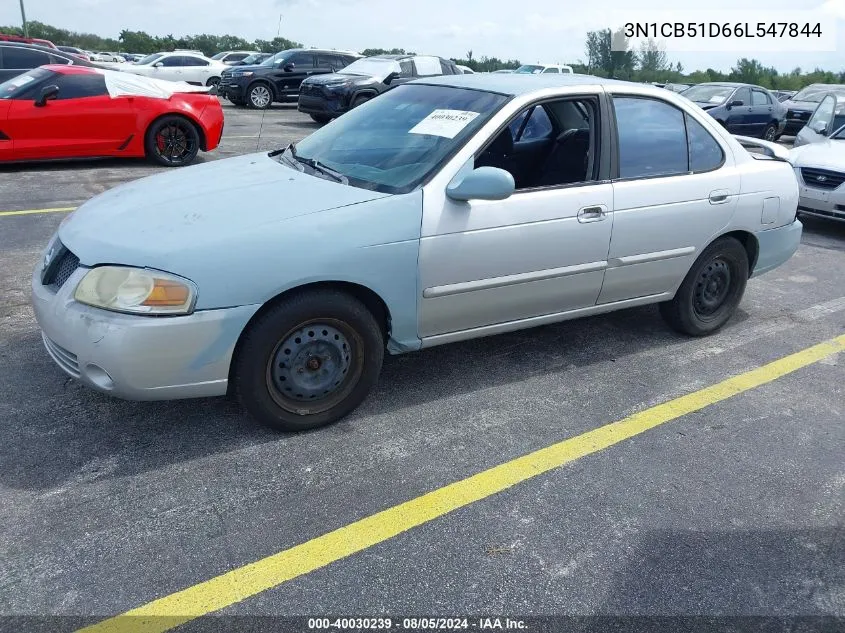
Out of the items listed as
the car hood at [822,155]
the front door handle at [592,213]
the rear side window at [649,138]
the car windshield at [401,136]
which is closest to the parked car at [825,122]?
the car hood at [822,155]

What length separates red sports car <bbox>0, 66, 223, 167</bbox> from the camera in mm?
8836

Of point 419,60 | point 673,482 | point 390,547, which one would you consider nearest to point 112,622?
point 390,547

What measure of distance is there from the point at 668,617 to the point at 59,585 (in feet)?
6.54

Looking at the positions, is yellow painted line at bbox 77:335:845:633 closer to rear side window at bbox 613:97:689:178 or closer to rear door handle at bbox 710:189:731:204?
rear door handle at bbox 710:189:731:204

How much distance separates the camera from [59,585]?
241 cm

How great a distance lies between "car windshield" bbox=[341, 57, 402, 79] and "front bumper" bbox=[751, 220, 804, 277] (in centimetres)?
1254

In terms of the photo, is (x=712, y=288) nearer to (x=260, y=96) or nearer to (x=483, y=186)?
(x=483, y=186)

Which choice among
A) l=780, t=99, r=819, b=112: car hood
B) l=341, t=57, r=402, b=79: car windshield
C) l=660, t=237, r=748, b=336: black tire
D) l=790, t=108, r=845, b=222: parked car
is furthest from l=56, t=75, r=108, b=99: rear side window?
l=780, t=99, r=819, b=112: car hood

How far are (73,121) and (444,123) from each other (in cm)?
692

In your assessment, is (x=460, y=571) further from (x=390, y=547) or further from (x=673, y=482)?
(x=673, y=482)

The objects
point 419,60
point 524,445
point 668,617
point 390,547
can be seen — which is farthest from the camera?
point 419,60

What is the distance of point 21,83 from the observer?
8.88 metres

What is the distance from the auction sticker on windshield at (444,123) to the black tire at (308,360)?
1.06 meters

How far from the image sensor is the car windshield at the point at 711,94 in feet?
53.0
